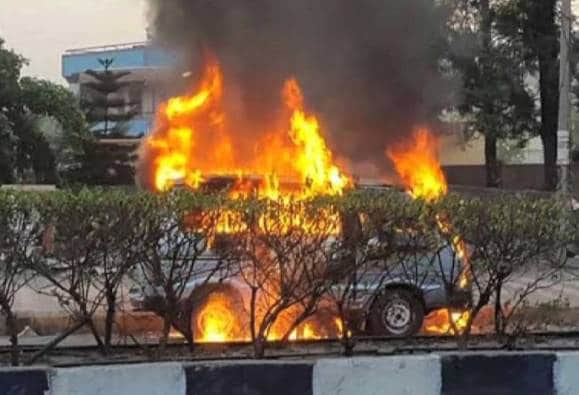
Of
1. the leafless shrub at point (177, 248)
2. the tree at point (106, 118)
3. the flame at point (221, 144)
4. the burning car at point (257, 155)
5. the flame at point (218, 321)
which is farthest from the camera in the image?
the tree at point (106, 118)

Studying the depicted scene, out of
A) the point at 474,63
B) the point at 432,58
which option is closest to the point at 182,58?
the point at 432,58

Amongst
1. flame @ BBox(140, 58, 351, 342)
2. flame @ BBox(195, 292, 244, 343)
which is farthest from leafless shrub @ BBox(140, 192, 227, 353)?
flame @ BBox(140, 58, 351, 342)

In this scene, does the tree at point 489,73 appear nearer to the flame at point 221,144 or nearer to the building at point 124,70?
the flame at point 221,144

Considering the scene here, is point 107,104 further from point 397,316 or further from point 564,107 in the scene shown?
point 397,316

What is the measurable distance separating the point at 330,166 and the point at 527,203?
443 inches

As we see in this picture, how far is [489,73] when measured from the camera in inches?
955

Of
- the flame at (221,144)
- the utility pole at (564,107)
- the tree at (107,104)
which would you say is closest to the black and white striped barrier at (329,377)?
the flame at (221,144)

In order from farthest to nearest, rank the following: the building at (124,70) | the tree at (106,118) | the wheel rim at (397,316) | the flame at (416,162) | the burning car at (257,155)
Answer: the building at (124,70), the tree at (106,118), the flame at (416,162), the burning car at (257,155), the wheel rim at (397,316)

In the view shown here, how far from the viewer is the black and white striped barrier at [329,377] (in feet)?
16.3

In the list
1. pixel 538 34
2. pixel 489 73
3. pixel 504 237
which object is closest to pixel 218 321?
pixel 504 237

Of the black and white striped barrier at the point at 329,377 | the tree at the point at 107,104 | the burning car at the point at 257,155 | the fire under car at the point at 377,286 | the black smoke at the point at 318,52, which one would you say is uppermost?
the tree at the point at 107,104

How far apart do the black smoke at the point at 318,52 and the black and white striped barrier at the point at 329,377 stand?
45.7ft

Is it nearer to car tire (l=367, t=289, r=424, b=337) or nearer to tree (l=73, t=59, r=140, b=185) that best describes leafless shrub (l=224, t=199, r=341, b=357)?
car tire (l=367, t=289, r=424, b=337)

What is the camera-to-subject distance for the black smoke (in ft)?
61.5
